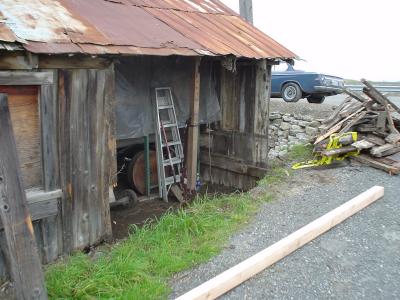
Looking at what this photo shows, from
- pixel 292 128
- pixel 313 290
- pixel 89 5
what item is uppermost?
pixel 89 5

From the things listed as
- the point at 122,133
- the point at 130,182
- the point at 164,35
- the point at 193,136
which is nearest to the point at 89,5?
the point at 164,35

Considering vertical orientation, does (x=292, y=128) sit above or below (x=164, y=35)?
below

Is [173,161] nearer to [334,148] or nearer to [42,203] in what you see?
[334,148]

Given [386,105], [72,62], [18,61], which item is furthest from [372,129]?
[18,61]

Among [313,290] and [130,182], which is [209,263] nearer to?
[313,290]

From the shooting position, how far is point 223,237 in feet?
16.4

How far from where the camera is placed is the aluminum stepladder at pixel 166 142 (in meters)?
7.81

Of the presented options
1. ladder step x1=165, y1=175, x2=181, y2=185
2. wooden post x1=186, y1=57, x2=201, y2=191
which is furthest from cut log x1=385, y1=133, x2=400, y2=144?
ladder step x1=165, y1=175, x2=181, y2=185

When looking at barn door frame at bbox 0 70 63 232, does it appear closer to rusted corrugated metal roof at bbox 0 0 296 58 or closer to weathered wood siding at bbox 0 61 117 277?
weathered wood siding at bbox 0 61 117 277

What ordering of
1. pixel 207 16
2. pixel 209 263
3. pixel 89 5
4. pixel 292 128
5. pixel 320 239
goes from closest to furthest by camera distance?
pixel 209 263 → pixel 320 239 → pixel 89 5 → pixel 207 16 → pixel 292 128

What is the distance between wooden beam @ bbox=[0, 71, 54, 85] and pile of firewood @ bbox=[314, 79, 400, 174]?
5.82 metres

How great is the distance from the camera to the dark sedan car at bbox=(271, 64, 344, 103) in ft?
44.6

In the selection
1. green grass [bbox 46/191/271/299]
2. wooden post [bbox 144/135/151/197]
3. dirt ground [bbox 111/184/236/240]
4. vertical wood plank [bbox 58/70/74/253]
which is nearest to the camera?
green grass [bbox 46/191/271/299]

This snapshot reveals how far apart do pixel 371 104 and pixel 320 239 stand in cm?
516
